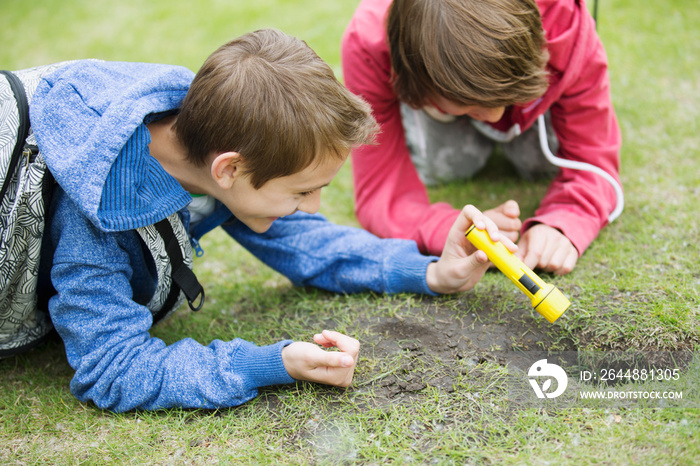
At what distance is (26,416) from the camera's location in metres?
2.14

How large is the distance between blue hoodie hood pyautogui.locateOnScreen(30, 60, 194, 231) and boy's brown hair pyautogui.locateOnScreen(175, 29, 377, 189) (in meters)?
0.15

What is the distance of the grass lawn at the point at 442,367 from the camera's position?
1.79 m

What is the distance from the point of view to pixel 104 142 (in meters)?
1.82

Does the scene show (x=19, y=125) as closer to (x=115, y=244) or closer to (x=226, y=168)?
(x=115, y=244)

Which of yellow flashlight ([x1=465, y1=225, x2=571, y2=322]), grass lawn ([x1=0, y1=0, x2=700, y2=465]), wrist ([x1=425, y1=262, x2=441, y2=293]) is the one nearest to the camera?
grass lawn ([x1=0, y1=0, x2=700, y2=465])

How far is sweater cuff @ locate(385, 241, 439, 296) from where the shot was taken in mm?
2412

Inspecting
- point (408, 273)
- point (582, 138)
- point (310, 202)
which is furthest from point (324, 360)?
point (582, 138)

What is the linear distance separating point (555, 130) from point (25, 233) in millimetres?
2334

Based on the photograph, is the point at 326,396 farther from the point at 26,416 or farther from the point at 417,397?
the point at 26,416

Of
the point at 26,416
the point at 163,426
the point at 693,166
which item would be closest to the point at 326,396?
the point at 163,426

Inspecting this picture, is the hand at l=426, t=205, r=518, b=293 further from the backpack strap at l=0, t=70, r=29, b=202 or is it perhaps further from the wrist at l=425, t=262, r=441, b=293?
the backpack strap at l=0, t=70, r=29, b=202

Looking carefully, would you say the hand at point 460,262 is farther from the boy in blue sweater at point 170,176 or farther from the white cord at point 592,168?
the white cord at point 592,168

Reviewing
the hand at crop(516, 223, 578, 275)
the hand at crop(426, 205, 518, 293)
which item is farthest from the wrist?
the hand at crop(516, 223, 578, 275)

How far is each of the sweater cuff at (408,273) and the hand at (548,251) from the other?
0.39 m
